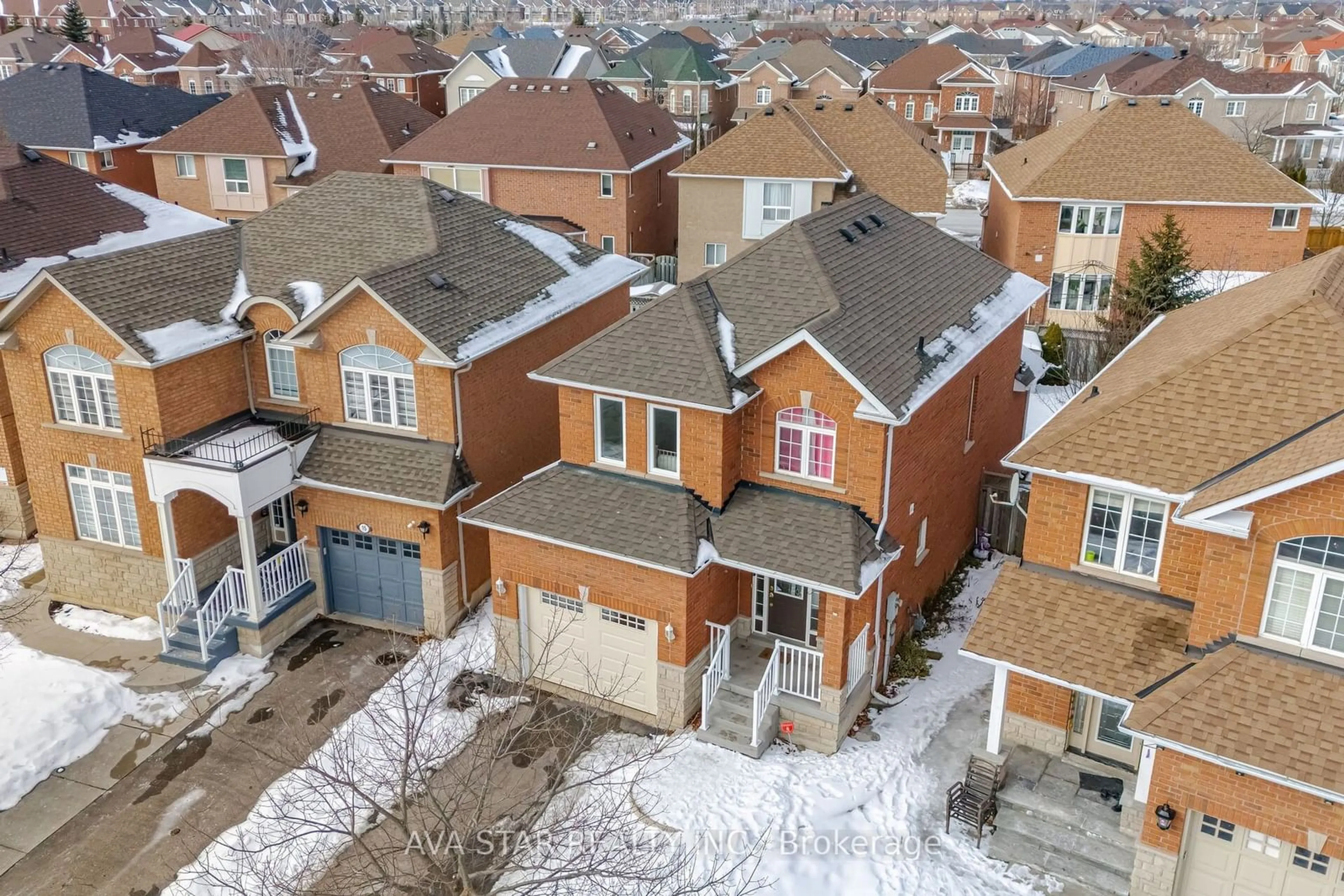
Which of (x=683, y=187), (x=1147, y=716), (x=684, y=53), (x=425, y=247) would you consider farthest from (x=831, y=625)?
(x=684, y=53)

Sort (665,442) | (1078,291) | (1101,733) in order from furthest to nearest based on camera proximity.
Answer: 1. (1078,291)
2. (665,442)
3. (1101,733)

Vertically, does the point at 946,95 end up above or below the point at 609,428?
above

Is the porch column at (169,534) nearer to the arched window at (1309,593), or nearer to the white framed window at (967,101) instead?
the arched window at (1309,593)

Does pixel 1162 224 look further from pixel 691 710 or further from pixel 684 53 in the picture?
pixel 684 53

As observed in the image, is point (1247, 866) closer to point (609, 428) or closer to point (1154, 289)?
point (609, 428)

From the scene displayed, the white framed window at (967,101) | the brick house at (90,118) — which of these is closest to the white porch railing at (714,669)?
the brick house at (90,118)

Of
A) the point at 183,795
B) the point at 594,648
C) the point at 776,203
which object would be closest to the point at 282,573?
the point at 183,795

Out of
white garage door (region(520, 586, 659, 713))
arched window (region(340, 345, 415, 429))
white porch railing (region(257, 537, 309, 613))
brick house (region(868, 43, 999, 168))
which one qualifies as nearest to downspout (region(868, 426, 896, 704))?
white garage door (region(520, 586, 659, 713))
